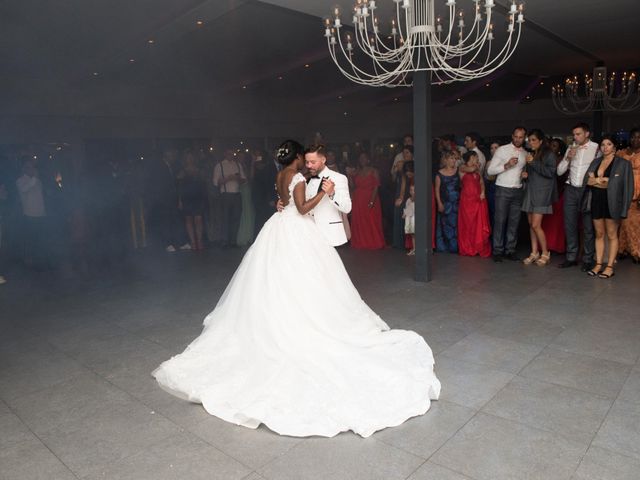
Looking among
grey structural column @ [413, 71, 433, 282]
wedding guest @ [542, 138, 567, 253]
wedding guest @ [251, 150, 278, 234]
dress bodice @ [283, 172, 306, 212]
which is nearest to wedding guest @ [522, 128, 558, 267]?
wedding guest @ [542, 138, 567, 253]

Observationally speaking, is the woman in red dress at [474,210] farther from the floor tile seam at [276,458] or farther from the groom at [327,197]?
the floor tile seam at [276,458]

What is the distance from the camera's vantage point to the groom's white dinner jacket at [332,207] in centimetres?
383

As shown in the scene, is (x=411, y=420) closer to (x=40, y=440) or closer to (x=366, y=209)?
(x=40, y=440)

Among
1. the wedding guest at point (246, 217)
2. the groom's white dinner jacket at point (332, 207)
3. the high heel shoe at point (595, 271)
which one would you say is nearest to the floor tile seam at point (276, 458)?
the groom's white dinner jacket at point (332, 207)

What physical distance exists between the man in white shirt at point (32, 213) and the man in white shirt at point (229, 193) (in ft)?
8.57

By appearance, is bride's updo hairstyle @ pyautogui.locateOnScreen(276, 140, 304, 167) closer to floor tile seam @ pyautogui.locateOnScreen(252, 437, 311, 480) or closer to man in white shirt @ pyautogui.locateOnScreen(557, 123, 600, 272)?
floor tile seam @ pyautogui.locateOnScreen(252, 437, 311, 480)

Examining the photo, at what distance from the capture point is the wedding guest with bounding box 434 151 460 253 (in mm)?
7086

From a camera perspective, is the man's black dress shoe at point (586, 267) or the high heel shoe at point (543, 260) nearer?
the man's black dress shoe at point (586, 267)

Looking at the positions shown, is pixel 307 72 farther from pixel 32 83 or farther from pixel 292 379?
pixel 292 379

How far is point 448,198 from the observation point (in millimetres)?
7129

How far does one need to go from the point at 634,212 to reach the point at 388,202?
3464mm

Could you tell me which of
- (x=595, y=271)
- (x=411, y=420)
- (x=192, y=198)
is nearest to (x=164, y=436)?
(x=411, y=420)

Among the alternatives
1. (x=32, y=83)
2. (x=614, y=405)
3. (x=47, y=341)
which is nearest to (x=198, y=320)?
(x=47, y=341)

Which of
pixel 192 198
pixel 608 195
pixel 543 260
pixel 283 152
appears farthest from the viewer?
pixel 192 198
